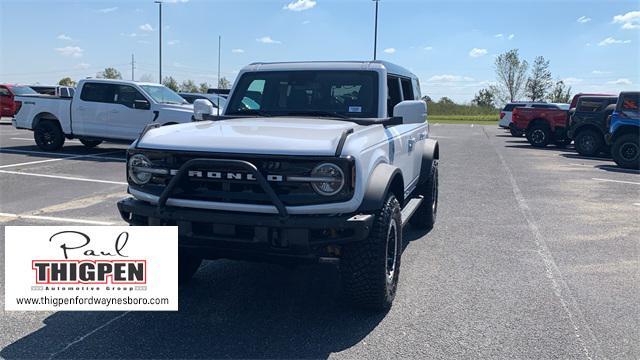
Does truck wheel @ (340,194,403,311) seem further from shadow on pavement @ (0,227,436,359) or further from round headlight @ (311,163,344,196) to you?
→ round headlight @ (311,163,344,196)

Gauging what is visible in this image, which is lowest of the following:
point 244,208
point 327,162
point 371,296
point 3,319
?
point 3,319

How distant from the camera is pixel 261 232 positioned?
140 inches

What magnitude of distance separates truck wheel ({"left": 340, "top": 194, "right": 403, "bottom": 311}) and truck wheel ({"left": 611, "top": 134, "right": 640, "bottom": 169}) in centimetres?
1274

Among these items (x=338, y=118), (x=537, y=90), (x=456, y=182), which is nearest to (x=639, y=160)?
(x=456, y=182)

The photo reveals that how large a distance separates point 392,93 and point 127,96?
10271 mm

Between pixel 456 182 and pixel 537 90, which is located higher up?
pixel 537 90

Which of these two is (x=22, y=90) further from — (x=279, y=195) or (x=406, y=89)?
(x=279, y=195)

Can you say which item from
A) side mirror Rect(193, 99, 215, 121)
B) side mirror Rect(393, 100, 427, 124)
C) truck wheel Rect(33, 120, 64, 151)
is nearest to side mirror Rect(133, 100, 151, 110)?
truck wheel Rect(33, 120, 64, 151)

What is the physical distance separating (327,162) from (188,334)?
1.47 metres

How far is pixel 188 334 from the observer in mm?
3742

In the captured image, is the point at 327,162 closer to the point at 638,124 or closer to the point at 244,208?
the point at 244,208

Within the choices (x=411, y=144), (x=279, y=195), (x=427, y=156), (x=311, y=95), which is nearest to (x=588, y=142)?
(x=427, y=156)

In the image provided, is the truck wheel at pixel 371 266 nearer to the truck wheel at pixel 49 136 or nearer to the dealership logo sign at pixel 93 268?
the dealership logo sign at pixel 93 268

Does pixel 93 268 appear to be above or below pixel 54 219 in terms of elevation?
above
